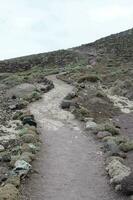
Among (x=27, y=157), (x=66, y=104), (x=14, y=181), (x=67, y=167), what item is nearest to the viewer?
(x=14, y=181)

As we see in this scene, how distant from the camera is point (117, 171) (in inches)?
914

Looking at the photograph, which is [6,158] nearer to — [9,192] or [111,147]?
[9,192]

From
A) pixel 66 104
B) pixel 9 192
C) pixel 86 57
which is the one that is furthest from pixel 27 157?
pixel 86 57

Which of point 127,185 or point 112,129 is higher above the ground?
point 127,185

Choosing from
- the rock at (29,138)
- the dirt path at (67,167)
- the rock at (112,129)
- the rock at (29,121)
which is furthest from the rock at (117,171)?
the rock at (29,121)

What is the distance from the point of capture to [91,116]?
38844 mm

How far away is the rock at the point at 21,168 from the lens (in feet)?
75.3

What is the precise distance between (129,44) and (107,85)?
3963 cm

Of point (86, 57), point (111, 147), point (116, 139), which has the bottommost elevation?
point (86, 57)

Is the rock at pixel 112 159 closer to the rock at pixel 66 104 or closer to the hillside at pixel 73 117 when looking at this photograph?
the hillside at pixel 73 117

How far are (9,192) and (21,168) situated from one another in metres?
3.46

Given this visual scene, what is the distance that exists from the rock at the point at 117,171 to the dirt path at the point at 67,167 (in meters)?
0.40

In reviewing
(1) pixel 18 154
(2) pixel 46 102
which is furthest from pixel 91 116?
(1) pixel 18 154

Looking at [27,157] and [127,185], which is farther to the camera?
[27,157]
